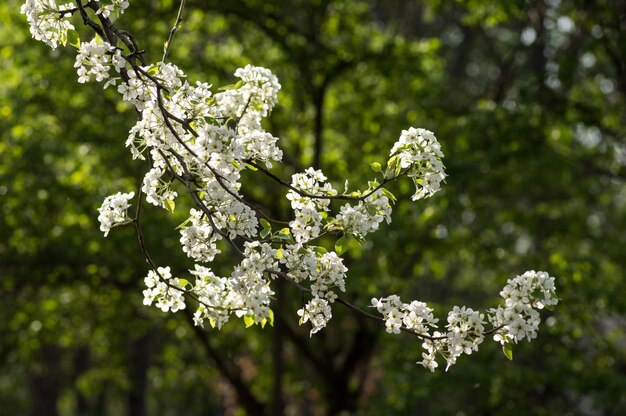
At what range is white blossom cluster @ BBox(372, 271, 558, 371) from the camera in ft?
11.8

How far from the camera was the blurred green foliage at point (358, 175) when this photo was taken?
9.05m

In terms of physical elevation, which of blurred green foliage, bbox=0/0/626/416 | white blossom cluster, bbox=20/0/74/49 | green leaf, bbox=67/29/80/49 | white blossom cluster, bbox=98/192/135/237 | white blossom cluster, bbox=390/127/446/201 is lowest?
white blossom cluster, bbox=98/192/135/237

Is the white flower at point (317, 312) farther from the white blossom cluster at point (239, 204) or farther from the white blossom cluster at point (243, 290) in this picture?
the white blossom cluster at point (243, 290)

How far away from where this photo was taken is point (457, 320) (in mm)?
3719

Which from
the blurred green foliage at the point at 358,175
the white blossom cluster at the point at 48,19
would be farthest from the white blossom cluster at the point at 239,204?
the blurred green foliage at the point at 358,175

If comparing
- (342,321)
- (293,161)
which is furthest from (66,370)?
(293,161)

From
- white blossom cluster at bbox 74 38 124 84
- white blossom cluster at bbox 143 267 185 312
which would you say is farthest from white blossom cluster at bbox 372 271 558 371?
white blossom cluster at bbox 74 38 124 84

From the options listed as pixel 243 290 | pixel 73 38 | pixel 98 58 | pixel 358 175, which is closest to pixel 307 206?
pixel 243 290

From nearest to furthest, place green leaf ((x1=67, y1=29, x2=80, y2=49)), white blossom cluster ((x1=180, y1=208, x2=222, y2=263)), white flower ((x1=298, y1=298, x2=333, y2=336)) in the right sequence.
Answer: green leaf ((x1=67, y1=29, x2=80, y2=49))
white flower ((x1=298, y1=298, x2=333, y2=336))
white blossom cluster ((x1=180, y1=208, x2=222, y2=263))

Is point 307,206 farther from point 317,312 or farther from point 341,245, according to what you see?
point 317,312

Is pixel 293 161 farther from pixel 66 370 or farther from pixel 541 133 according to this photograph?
pixel 66 370

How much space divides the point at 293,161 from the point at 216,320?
715 cm

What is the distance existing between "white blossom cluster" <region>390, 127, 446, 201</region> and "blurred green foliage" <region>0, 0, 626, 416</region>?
4587 mm

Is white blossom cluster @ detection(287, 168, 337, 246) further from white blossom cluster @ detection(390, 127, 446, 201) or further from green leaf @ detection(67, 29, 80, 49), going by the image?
green leaf @ detection(67, 29, 80, 49)
